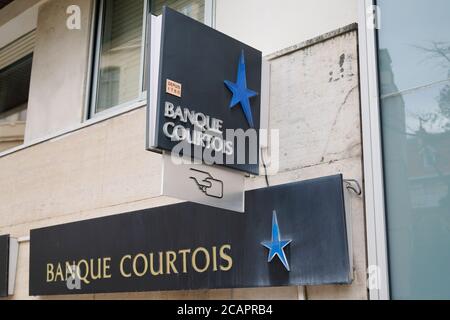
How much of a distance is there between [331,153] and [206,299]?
1.66 meters

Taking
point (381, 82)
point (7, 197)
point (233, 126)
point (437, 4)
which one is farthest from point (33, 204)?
point (437, 4)

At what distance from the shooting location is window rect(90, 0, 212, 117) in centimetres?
764

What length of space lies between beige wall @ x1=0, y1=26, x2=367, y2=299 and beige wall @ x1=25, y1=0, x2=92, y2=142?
0.07 m

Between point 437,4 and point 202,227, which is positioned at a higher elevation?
point 437,4

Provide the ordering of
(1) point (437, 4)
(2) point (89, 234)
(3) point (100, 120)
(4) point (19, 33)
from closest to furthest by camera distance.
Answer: (1) point (437, 4), (2) point (89, 234), (3) point (100, 120), (4) point (19, 33)

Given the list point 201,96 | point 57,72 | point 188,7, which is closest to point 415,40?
point 201,96

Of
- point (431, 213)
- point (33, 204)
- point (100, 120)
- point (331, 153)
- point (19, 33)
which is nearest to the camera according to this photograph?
point (431, 213)

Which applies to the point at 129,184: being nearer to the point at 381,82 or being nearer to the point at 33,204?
the point at 33,204

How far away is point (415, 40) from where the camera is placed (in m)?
5.14

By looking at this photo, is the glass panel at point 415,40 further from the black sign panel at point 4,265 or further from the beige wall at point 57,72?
the black sign panel at point 4,265

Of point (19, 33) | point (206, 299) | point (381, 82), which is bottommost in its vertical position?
point (206, 299)

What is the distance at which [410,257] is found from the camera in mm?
4812

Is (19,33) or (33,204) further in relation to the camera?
(19,33)

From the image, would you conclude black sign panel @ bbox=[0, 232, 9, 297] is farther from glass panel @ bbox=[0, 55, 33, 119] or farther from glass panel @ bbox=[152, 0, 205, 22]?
glass panel @ bbox=[152, 0, 205, 22]
